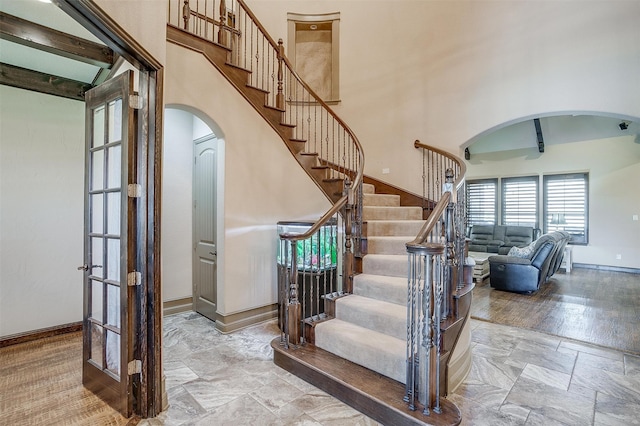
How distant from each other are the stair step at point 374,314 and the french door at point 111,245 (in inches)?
68.4

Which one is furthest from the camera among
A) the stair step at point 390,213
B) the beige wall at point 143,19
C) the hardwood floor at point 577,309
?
the stair step at point 390,213

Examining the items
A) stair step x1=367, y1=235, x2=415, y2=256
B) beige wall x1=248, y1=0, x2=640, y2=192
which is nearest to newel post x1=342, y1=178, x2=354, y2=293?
stair step x1=367, y1=235, x2=415, y2=256

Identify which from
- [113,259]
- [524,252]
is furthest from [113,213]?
[524,252]

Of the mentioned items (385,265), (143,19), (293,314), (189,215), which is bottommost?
(293,314)

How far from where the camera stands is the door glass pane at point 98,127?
94.3 inches

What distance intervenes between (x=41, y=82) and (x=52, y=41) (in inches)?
40.7

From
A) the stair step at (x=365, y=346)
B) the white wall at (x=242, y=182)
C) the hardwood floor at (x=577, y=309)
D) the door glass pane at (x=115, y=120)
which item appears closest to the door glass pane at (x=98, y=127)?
the door glass pane at (x=115, y=120)

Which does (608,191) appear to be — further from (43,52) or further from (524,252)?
(43,52)

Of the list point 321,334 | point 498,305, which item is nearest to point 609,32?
point 498,305

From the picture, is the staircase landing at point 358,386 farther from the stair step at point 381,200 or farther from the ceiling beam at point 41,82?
the ceiling beam at point 41,82

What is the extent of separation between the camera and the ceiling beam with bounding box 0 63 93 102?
9.98 ft

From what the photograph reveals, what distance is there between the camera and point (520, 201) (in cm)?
881

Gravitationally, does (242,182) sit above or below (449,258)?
above

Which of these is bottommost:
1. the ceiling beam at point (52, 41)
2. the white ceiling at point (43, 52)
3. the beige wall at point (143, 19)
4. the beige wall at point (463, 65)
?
the beige wall at point (143, 19)
